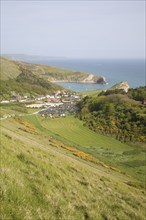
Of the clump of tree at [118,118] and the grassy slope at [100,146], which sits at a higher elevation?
the clump of tree at [118,118]

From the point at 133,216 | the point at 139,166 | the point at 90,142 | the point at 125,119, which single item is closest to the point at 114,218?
the point at 133,216

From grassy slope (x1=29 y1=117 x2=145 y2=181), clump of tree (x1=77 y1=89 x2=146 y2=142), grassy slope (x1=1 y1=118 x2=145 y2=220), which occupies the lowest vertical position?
grassy slope (x1=29 y1=117 x2=145 y2=181)

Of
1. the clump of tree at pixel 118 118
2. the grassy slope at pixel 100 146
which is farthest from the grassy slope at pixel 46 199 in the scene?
the clump of tree at pixel 118 118

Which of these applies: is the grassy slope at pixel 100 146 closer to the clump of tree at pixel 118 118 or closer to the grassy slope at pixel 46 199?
the clump of tree at pixel 118 118

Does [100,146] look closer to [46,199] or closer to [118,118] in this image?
[118,118]

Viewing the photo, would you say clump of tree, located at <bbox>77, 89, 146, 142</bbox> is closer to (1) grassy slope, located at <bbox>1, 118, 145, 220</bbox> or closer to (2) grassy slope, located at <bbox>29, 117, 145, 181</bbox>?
(2) grassy slope, located at <bbox>29, 117, 145, 181</bbox>

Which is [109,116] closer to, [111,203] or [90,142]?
[90,142]

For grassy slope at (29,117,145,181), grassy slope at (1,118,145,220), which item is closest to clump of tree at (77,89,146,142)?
grassy slope at (29,117,145,181)

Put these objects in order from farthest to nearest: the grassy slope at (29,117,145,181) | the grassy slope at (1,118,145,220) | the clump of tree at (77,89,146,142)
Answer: the clump of tree at (77,89,146,142) → the grassy slope at (29,117,145,181) → the grassy slope at (1,118,145,220)

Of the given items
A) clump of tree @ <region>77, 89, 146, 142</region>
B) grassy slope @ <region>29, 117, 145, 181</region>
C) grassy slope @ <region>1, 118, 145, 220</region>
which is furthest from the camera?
clump of tree @ <region>77, 89, 146, 142</region>
